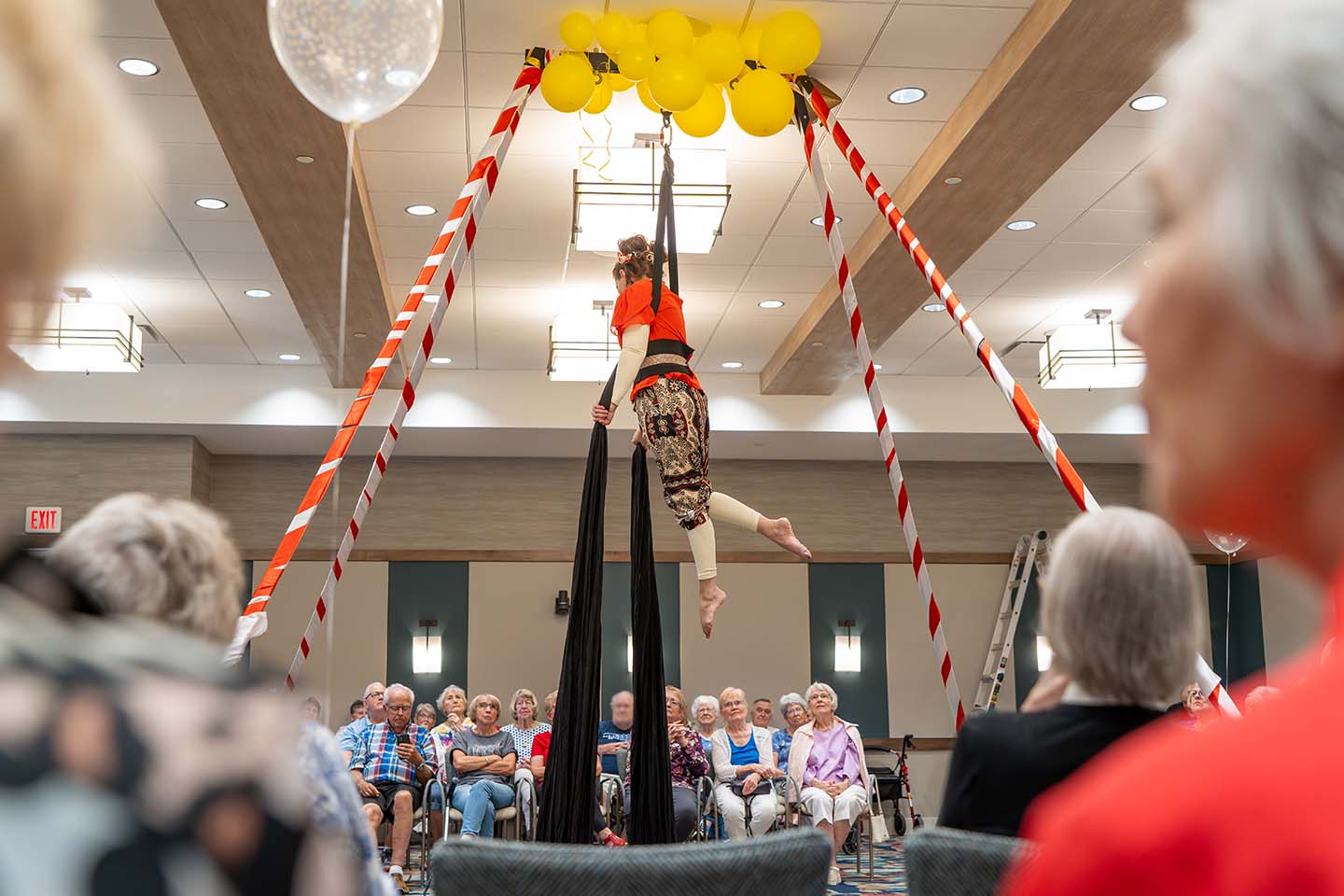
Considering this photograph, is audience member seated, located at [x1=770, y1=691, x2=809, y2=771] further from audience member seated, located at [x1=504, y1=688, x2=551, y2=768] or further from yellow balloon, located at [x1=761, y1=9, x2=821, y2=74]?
yellow balloon, located at [x1=761, y1=9, x2=821, y2=74]

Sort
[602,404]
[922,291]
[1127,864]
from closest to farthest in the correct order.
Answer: [1127,864] → [602,404] → [922,291]

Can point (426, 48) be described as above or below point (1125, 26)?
below

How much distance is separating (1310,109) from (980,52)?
5.46m

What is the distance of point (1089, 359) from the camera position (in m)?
8.61

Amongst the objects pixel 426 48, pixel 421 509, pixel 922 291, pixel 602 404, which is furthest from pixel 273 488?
pixel 426 48

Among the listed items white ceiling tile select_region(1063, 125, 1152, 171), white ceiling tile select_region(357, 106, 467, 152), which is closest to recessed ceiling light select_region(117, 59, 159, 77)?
white ceiling tile select_region(357, 106, 467, 152)

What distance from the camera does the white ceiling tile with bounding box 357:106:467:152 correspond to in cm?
617

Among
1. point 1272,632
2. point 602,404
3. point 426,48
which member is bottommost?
point 1272,632

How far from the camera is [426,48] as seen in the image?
3.42 meters

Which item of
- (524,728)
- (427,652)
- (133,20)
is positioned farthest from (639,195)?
(427,652)

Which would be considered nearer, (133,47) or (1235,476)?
(1235,476)

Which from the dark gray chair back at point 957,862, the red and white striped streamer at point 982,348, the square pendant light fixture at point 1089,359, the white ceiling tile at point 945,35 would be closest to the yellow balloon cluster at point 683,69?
the red and white striped streamer at point 982,348

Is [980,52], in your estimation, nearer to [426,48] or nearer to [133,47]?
[426,48]

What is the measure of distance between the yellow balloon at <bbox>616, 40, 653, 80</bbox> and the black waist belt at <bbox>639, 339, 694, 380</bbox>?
A: 1.23 m
